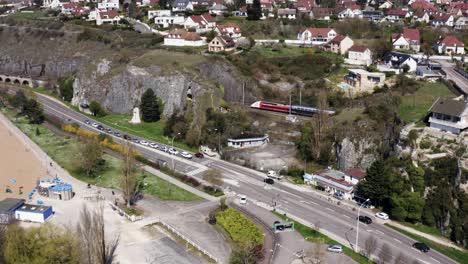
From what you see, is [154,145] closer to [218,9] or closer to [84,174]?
[84,174]

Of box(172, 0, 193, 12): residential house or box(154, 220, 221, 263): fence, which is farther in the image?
box(172, 0, 193, 12): residential house

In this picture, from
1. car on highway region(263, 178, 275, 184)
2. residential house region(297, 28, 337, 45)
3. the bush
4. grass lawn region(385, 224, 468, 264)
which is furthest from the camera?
residential house region(297, 28, 337, 45)

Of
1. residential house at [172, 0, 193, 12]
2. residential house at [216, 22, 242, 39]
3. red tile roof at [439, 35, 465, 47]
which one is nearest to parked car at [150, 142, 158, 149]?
residential house at [216, 22, 242, 39]

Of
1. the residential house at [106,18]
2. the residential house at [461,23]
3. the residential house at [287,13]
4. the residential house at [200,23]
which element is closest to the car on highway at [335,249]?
the residential house at [200,23]

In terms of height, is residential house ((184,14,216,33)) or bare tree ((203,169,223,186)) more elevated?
residential house ((184,14,216,33))

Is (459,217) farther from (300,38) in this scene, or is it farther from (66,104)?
(66,104)

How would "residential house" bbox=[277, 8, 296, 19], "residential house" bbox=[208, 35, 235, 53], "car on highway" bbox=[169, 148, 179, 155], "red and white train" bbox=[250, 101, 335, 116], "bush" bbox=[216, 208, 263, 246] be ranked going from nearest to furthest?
"bush" bbox=[216, 208, 263, 246]
"car on highway" bbox=[169, 148, 179, 155]
"red and white train" bbox=[250, 101, 335, 116]
"residential house" bbox=[208, 35, 235, 53]
"residential house" bbox=[277, 8, 296, 19]

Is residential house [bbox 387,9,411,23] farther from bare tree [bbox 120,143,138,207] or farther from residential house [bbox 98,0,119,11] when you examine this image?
bare tree [bbox 120,143,138,207]
